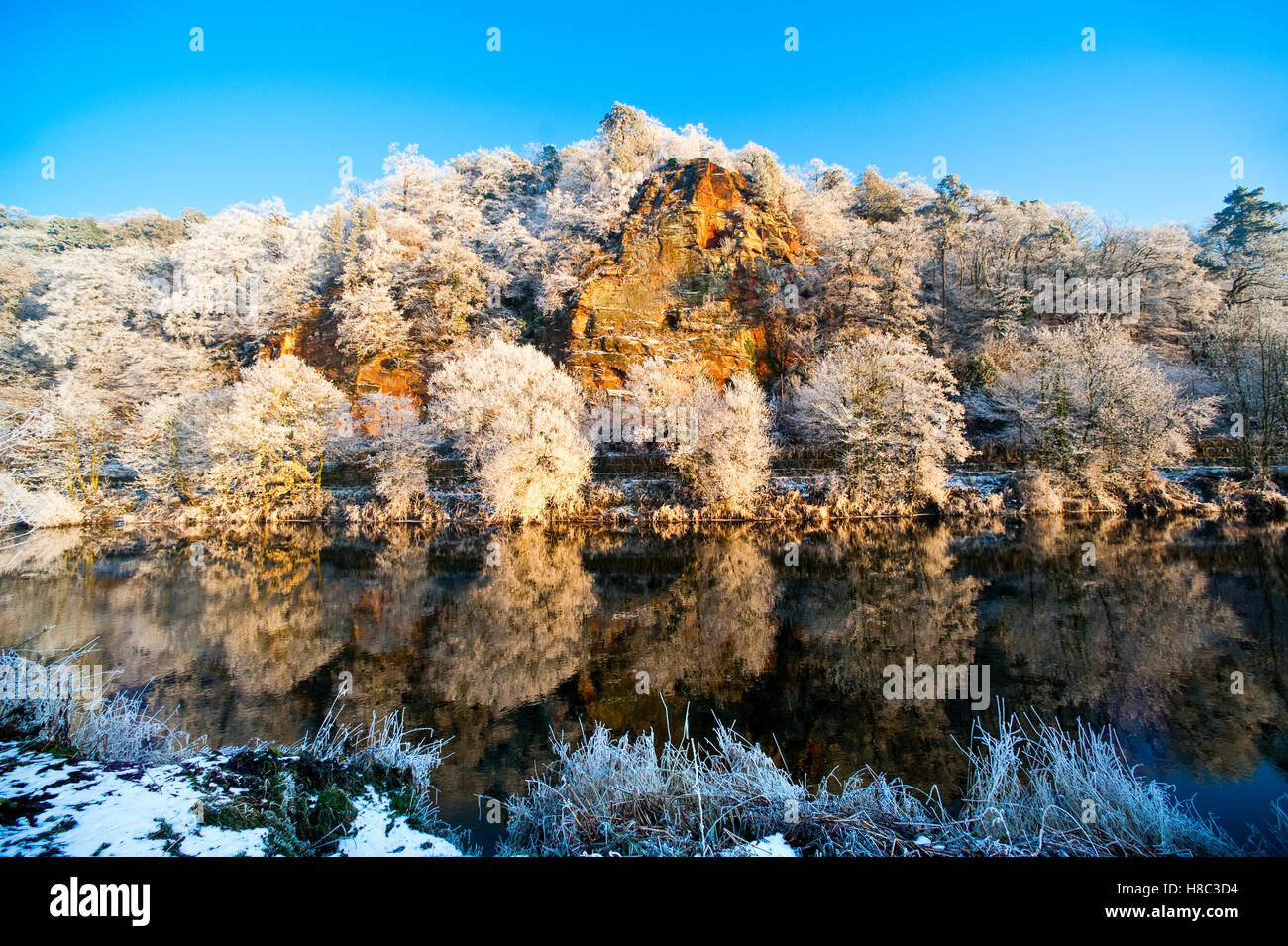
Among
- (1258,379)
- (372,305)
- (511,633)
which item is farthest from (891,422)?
(372,305)

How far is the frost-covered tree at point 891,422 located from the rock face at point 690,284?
588 inches

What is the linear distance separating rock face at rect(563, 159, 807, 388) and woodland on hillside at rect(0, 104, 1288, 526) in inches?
45.6

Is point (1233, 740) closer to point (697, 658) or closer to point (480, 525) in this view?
point (697, 658)

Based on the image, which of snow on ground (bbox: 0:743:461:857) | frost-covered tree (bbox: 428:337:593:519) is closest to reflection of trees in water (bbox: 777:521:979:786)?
snow on ground (bbox: 0:743:461:857)

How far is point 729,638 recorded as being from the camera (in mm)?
12695

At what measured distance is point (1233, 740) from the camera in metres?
7.71

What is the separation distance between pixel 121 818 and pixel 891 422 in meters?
29.7

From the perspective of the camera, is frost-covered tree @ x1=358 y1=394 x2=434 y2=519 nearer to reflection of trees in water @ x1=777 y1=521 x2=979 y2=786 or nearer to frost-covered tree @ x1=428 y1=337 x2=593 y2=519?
frost-covered tree @ x1=428 y1=337 x2=593 y2=519

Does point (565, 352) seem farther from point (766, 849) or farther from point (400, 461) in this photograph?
point (766, 849)

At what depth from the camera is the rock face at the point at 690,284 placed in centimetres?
4369

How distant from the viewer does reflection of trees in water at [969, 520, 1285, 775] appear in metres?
8.27

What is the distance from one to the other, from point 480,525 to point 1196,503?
1441 inches

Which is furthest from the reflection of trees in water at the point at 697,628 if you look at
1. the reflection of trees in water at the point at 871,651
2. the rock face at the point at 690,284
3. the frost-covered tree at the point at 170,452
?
the frost-covered tree at the point at 170,452

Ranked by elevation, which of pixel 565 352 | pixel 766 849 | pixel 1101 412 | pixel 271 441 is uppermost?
pixel 565 352
